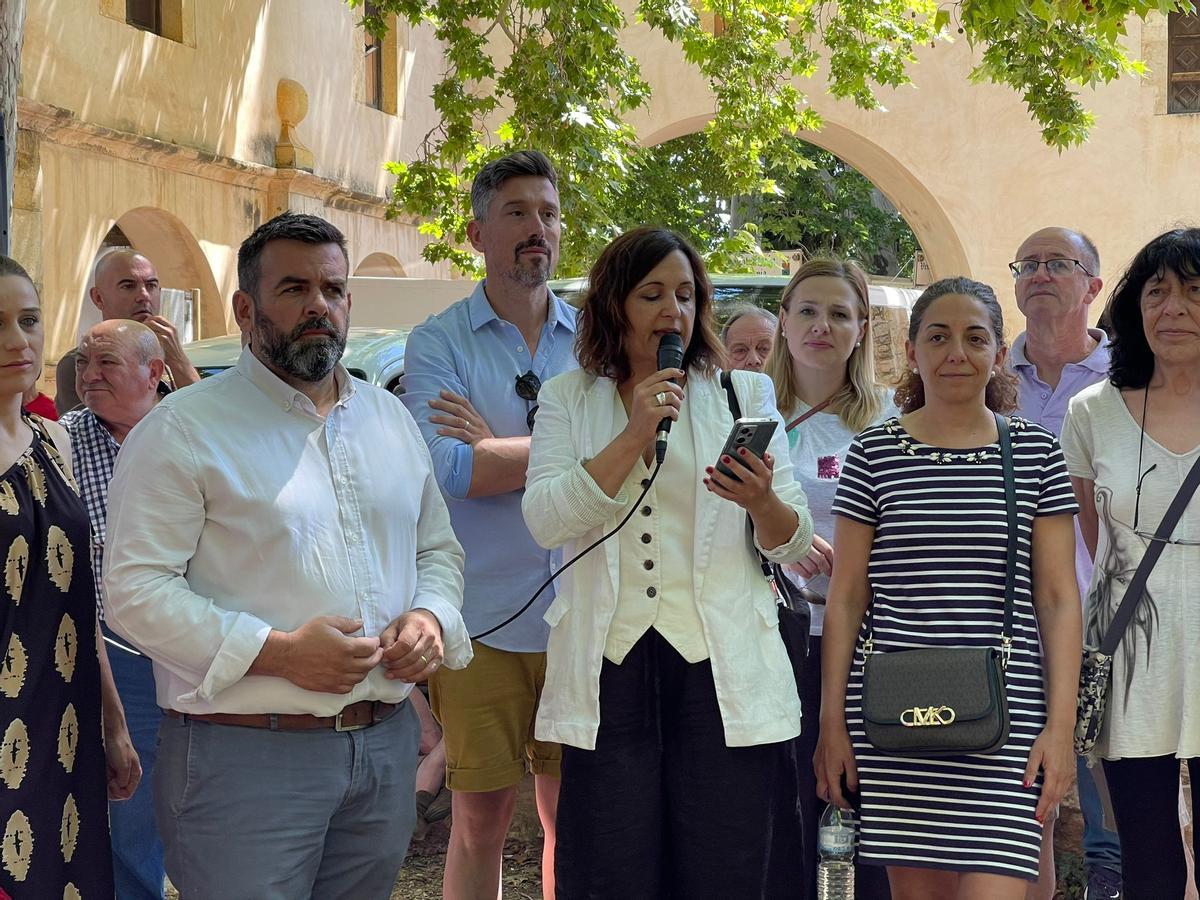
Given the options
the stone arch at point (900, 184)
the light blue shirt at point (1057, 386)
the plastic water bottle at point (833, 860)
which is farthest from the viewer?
the stone arch at point (900, 184)

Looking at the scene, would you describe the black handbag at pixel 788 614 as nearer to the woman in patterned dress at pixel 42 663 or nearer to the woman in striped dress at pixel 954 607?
the woman in striped dress at pixel 954 607

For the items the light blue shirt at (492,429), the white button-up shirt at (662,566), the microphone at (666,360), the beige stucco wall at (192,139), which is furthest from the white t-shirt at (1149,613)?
the beige stucco wall at (192,139)

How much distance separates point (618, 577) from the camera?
3490 millimetres

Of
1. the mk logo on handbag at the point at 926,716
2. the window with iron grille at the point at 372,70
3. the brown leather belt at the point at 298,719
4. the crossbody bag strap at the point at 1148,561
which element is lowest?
the brown leather belt at the point at 298,719

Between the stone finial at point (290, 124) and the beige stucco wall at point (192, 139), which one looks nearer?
the beige stucco wall at point (192, 139)

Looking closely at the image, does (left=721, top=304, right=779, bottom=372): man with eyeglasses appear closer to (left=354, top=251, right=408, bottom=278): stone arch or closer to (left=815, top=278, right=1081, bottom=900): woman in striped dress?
(left=815, top=278, right=1081, bottom=900): woman in striped dress

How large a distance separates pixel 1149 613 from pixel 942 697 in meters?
0.69

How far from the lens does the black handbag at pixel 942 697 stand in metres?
3.48

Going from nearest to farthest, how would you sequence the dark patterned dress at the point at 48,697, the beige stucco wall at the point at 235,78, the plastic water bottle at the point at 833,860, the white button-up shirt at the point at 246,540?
the white button-up shirt at the point at 246,540
the dark patterned dress at the point at 48,697
the plastic water bottle at the point at 833,860
the beige stucco wall at the point at 235,78

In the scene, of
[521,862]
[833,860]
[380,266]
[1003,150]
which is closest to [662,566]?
[833,860]

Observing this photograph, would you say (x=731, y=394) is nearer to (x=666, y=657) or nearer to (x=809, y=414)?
(x=666, y=657)

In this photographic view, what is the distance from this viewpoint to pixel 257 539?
3172 millimetres

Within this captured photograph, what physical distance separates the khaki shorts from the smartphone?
1.10 metres

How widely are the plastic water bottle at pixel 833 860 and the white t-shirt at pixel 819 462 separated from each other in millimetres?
585
